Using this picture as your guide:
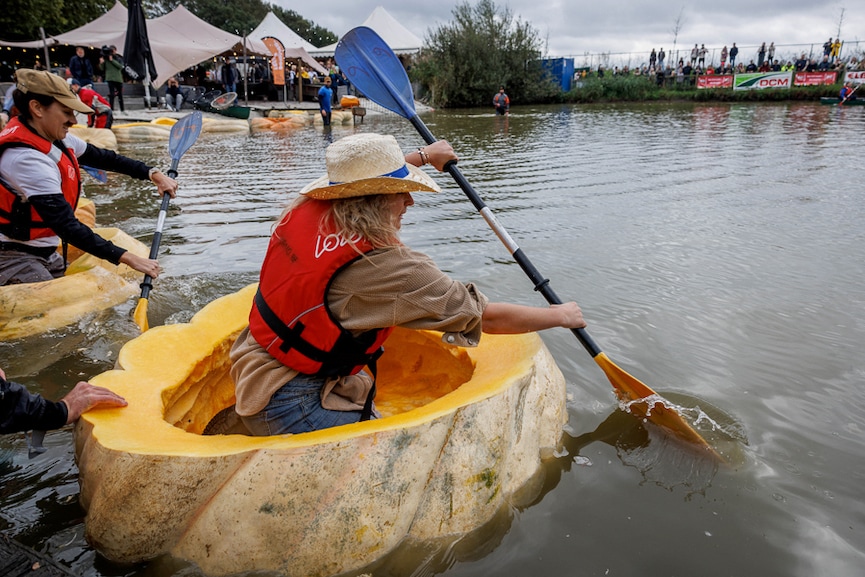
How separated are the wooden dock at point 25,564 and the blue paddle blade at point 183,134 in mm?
3772

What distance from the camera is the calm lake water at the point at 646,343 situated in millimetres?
2314

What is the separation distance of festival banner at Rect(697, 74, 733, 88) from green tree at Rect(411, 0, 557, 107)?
7.39 meters

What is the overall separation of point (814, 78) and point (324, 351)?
111 feet

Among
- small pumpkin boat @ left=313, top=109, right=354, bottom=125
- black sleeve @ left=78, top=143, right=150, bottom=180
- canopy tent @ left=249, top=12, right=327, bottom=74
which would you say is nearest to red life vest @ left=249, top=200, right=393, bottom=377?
black sleeve @ left=78, top=143, right=150, bottom=180

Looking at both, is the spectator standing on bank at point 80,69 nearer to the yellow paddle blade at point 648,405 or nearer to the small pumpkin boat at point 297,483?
the small pumpkin boat at point 297,483

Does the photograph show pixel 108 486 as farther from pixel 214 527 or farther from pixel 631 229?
pixel 631 229

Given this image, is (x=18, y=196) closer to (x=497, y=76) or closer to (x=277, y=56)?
(x=277, y=56)

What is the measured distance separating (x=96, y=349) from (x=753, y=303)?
4598mm

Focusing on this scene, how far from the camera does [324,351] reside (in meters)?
2.14

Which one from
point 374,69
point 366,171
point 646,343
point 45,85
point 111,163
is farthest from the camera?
point 111,163

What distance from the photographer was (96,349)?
3.86m

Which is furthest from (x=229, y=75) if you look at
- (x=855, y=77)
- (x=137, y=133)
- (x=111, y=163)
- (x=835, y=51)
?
(x=835, y=51)

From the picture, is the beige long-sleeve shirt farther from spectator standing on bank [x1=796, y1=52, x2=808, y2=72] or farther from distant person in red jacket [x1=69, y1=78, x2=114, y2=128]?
spectator standing on bank [x1=796, y1=52, x2=808, y2=72]

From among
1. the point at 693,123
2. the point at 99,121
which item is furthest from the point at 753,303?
the point at 693,123
